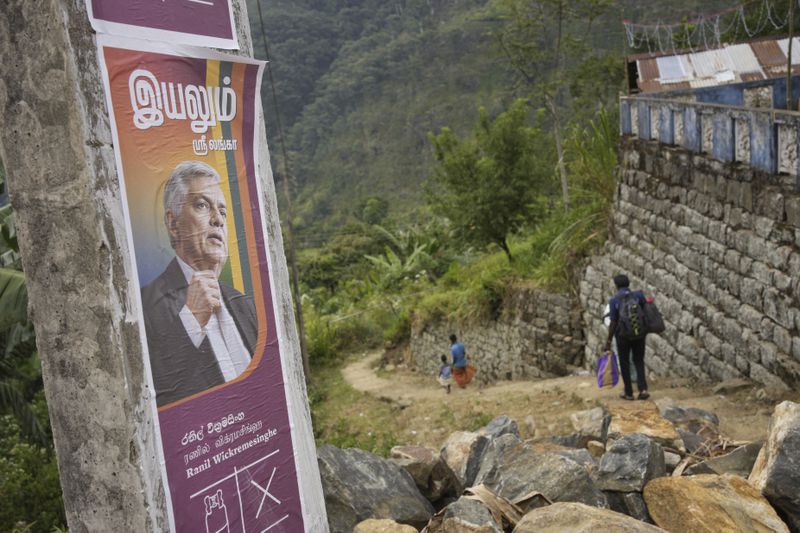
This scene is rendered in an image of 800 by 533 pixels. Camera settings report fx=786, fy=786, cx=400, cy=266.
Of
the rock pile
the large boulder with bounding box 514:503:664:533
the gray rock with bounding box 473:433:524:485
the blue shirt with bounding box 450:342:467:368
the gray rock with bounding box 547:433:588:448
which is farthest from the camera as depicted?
the blue shirt with bounding box 450:342:467:368

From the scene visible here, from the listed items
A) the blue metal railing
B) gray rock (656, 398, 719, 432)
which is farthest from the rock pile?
the blue metal railing

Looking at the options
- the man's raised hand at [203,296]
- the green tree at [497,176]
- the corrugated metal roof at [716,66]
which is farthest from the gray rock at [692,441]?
the green tree at [497,176]

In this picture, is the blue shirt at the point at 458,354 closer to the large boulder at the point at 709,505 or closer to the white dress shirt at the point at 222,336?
the large boulder at the point at 709,505

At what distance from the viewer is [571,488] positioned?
3354mm

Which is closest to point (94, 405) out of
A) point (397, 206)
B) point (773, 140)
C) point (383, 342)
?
point (773, 140)

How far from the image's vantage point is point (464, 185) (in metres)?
15.1

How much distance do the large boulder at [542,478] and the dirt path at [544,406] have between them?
2.58 meters

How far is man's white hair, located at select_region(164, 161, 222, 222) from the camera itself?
2342 millimetres

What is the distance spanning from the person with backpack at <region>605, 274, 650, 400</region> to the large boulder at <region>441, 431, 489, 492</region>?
9.46ft

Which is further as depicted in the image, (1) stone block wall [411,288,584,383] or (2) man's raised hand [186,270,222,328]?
(1) stone block wall [411,288,584,383]

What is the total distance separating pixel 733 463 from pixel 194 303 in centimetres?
278

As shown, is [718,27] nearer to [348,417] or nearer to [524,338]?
[524,338]

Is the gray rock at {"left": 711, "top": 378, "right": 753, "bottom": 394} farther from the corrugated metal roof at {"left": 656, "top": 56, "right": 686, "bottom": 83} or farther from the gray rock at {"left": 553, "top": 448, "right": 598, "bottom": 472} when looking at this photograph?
the corrugated metal roof at {"left": 656, "top": 56, "right": 686, "bottom": 83}

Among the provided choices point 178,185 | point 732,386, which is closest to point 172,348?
point 178,185
